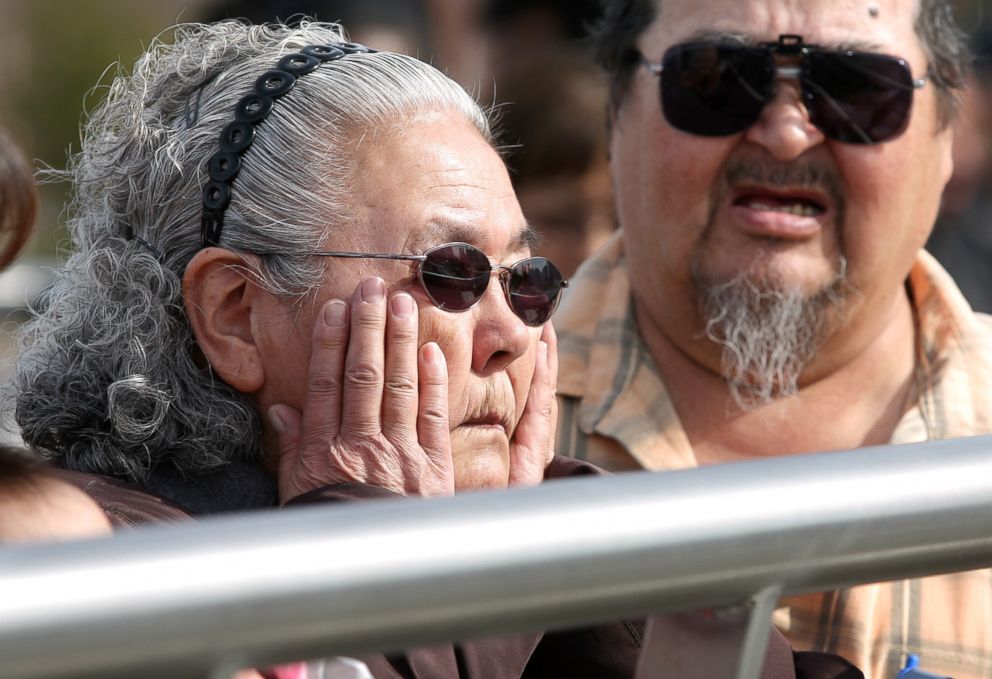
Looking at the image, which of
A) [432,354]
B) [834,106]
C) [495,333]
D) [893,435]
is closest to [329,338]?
[432,354]

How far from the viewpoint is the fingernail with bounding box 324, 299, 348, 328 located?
2.18 meters

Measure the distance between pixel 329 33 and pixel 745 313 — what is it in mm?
1154

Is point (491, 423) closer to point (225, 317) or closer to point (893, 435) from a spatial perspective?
point (225, 317)

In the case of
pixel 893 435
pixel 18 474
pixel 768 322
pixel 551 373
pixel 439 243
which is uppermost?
pixel 18 474

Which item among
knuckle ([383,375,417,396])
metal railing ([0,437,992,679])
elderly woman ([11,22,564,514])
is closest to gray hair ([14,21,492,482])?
elderly woman ([11,22,564,514])

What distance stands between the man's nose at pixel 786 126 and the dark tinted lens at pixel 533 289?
0.91 m

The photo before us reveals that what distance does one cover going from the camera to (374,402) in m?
2.17

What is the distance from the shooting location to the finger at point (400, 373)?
216 centimetres

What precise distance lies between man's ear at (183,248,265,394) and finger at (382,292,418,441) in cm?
24

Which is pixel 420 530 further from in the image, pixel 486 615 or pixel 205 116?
pixel 205 116

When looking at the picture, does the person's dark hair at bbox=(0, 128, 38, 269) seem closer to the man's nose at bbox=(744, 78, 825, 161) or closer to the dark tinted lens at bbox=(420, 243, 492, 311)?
the dark tinted lens at bbox=(420, 243, 492, 311)

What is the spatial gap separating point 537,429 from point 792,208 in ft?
3.21

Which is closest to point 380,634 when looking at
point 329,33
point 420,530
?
point 420,530

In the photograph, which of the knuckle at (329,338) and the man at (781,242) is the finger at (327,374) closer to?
the knuckle at (329,338)
